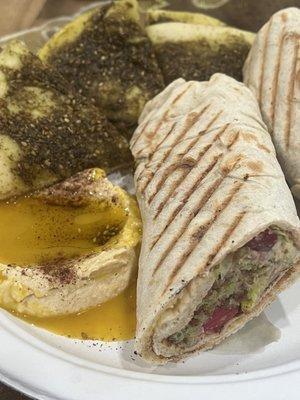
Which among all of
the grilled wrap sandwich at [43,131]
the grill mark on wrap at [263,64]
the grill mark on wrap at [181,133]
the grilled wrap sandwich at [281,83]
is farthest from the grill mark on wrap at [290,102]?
the grilled wrap sandwich at [43,131]

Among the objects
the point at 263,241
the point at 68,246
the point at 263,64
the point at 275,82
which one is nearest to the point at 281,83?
the point at 275,82

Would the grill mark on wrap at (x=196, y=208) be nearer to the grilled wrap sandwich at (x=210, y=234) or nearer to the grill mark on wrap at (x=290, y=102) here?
the grilled wrap sandwich at (x=210, y=234)

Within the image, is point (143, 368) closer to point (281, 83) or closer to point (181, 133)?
point (181, 133)

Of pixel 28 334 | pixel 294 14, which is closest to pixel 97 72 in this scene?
pixel 294 14

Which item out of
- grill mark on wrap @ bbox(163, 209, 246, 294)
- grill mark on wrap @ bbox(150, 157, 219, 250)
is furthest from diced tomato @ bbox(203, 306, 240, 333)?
grill mark on wrap @ bbox(150, 157, 219, 250)

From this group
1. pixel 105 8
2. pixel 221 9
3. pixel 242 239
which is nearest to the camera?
pixel 242 239

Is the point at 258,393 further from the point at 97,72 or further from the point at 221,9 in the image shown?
the point at 221,9
